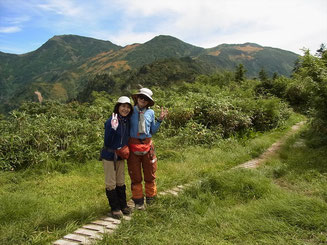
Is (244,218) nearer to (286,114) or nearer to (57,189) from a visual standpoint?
(57,189)

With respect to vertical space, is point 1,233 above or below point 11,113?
below

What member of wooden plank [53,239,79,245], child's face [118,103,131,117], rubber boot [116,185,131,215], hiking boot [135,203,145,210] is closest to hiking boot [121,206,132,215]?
rubber boot [116,185,131,215]

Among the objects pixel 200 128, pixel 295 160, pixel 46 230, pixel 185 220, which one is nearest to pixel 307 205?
pixel 185 220

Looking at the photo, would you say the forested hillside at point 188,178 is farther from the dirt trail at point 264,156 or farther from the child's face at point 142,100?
the child's face at point 142,100

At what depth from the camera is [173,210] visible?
3.88 m

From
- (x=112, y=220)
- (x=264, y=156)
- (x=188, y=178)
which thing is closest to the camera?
(x=112, y=220)

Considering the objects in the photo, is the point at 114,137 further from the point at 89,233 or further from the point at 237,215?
the point at 237,215

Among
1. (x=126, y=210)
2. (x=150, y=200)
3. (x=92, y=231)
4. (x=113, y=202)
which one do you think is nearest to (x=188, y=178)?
(x=150, y=200)

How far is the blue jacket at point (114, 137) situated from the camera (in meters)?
3.80

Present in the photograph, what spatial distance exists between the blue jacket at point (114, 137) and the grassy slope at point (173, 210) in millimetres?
1002

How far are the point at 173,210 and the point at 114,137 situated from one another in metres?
1.46

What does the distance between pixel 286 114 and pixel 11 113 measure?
39.8 feet

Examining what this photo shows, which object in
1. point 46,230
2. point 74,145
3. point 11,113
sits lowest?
point 46,230

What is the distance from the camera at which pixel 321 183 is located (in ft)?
15.3
